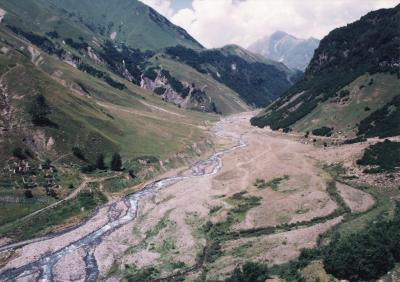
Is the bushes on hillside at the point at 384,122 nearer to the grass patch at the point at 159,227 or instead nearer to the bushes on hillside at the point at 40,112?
the grass patch at the point at 159,227

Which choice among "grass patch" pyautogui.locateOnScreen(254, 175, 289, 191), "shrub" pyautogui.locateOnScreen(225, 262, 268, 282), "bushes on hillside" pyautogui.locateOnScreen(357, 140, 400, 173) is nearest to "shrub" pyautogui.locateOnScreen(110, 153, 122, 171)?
"grass patch" pyautogui.locateOnScreen(254, 175, 289, 191)

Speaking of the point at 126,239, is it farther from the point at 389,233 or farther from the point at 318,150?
the point at 318,150

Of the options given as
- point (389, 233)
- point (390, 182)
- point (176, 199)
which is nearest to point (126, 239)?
point (176, 199)

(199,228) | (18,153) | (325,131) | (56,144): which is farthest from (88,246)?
(325,131)

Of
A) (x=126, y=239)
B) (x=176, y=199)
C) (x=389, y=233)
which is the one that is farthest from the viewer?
(x=176, y=199)

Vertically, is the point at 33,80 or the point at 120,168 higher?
the point at 33,80

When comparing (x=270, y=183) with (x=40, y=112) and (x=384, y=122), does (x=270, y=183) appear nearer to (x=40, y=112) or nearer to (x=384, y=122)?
(x=384, y=122)

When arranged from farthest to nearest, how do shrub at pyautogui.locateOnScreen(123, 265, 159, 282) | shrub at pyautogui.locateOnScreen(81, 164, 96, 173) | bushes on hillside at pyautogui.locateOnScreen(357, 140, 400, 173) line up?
shrub at pyautogui.locateOnScreen(81, 164, 96, 173), bushes on hillside at pyautogui.locateOnScreen(357, 140, 400, 173), shrub at pyautogui.locateOnScreen(123, 265, 159, 282)

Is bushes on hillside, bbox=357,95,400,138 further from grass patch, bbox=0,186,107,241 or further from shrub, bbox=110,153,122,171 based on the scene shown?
grass patch, bbox=0,186,107,241
